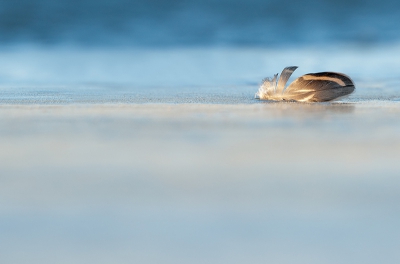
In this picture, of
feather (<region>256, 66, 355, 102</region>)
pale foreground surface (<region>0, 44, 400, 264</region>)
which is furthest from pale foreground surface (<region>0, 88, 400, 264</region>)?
feather (<region>256, 66, 355, 102</region>)

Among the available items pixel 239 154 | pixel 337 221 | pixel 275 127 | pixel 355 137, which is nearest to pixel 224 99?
pixel 275 127

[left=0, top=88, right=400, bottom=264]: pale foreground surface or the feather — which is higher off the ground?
the feather

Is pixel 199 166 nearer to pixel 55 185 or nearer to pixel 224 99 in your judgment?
pixel 55 185

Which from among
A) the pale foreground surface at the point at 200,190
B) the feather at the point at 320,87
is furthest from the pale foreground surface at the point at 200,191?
the feather at the point at 320,87

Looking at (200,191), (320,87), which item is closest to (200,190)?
(200,191)

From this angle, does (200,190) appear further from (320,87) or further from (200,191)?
(320,87)

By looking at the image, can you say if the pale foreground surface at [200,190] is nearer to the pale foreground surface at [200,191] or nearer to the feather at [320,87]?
the pale foreground surface at [200,191]

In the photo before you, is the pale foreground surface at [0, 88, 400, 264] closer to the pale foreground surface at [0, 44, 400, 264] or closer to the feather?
the pale foreground surface at [0, 44, 400, 264]

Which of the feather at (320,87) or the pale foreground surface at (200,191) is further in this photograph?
the feather at (320,87)
